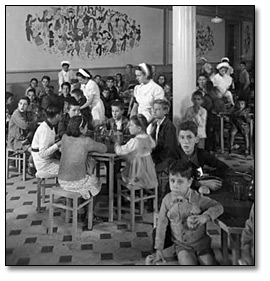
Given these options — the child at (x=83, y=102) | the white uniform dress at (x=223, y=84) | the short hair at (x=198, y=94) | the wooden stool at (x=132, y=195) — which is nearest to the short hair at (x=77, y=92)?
the child at (x=83, y=102)

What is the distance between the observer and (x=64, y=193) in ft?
7.44

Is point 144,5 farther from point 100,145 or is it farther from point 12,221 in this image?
point 12,221

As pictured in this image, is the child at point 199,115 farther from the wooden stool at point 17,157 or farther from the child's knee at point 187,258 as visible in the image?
the wooden stool at point 17,157

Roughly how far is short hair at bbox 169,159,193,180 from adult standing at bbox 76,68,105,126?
0.45m

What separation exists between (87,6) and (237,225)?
1401 millimetres

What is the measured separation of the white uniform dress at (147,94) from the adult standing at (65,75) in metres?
0.34

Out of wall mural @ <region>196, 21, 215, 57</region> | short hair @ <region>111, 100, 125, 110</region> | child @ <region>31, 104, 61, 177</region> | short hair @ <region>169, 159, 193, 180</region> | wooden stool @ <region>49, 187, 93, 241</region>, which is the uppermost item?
wall mural @ <region>196, 21, 215, 57</region>

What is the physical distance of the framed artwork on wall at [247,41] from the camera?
2.31 meters

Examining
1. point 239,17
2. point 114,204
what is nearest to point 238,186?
point 114,204

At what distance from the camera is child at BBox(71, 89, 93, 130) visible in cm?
227

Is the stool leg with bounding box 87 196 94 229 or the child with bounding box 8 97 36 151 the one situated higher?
the child with bounding box 8 97 36 151

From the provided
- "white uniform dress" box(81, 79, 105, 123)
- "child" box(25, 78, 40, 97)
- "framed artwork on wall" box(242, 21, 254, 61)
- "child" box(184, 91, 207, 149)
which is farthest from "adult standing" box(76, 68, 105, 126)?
"framed artwork on wall" box(242, 21, 254, 61)

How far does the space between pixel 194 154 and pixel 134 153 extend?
0.32 metres

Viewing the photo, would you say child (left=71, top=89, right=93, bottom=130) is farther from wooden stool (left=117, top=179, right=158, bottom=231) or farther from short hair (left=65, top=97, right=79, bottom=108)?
wooden stool (left=117, top=179, right=158, bottom=231)
